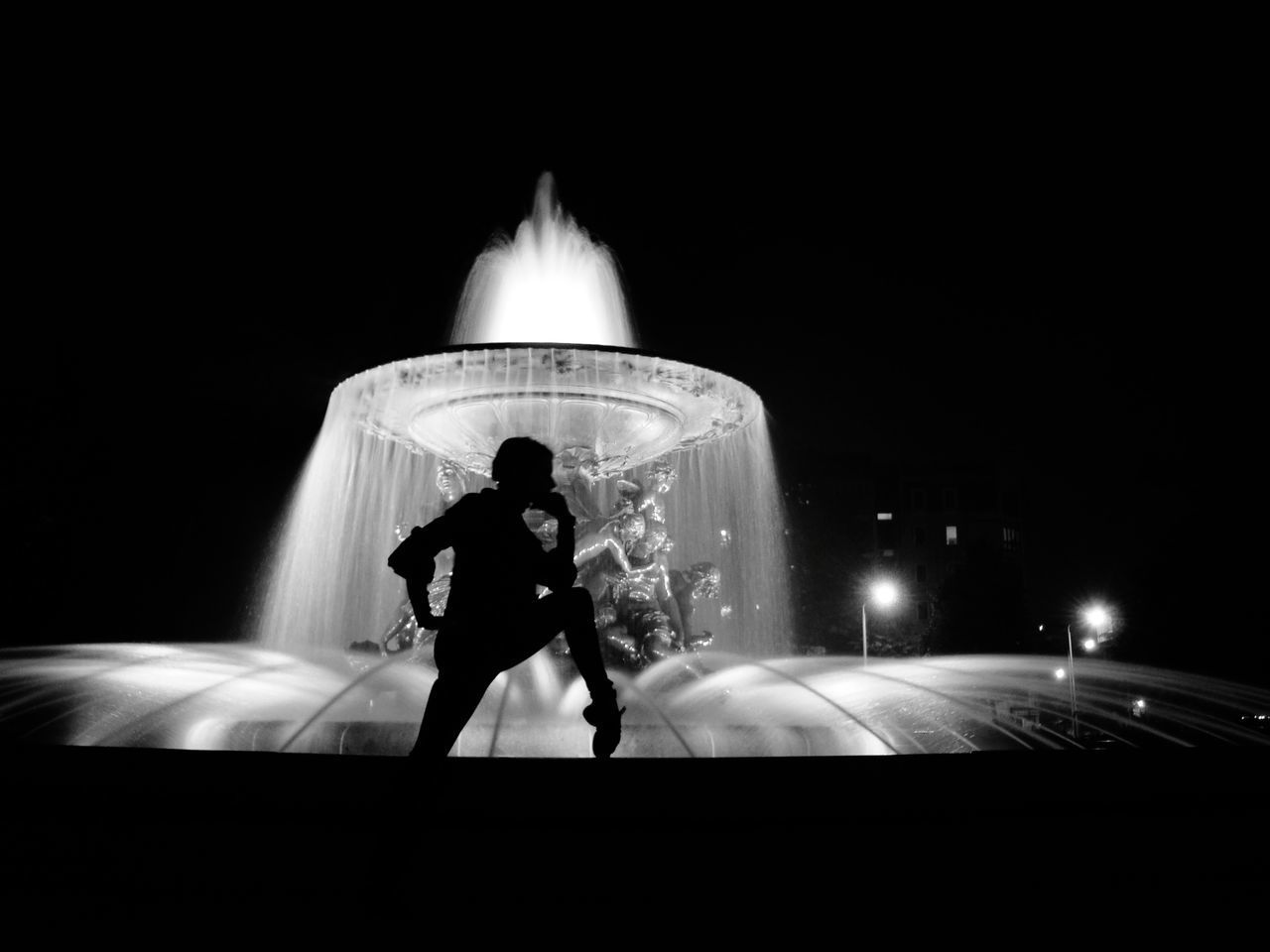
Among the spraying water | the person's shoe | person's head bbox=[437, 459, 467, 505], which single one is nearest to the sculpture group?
person's head bbox=[437, 459, 467, 505]

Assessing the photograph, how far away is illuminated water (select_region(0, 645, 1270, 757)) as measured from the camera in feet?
24.6

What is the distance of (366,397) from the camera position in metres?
12.1

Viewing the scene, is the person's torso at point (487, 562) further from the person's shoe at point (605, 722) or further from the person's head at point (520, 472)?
the person's shoe at point (605, 722)

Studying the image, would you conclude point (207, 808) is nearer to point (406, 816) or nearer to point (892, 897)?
point (406, 816)

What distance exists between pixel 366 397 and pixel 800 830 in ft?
28.6

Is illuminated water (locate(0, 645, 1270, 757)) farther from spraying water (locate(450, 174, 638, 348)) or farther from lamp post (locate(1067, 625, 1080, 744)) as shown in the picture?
spraying water (locate(450, 174, 638, 348))

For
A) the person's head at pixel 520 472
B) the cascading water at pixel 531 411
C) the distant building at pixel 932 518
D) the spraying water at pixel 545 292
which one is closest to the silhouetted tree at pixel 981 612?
the distant building at pixel 932 518

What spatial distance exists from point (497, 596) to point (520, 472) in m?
0.51

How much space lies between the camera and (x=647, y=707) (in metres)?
9.14

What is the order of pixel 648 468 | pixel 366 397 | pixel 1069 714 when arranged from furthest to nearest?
pixel 648 468 < pixel 366 397 < pixel 1069 714

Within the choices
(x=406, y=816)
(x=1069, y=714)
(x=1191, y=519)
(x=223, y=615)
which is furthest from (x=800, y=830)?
(x=1191, y=519)

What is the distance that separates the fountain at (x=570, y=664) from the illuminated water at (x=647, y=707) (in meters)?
0.03

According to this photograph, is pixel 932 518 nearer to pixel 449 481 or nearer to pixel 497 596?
pixel 449 481

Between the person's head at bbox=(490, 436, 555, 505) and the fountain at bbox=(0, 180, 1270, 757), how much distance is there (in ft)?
13.1
